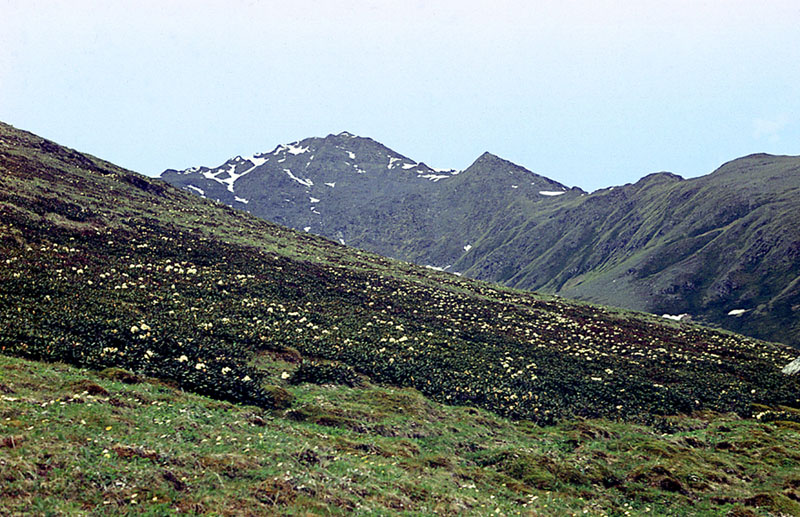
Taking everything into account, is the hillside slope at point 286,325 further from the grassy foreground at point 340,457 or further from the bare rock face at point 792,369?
the grassy foreground at point 340,457

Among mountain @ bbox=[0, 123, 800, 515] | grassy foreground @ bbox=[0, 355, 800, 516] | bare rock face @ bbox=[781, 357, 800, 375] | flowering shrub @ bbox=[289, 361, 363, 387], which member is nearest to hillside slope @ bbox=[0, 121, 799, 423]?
mountain @ bbox=[0, 123, 800, 515]

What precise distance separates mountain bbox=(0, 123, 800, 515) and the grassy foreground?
10 centimetres

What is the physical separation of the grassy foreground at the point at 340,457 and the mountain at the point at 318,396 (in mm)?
99

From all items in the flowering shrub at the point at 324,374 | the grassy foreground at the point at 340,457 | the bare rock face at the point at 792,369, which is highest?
the bare rock face at the point at 792,369

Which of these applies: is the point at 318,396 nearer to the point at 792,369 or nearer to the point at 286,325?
the point at 286,325

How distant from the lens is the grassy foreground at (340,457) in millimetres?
12453

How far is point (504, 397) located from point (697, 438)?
12651 mm

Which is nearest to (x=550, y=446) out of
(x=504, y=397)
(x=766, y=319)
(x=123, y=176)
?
(x=504, y=397)

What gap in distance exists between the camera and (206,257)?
54.3 meters

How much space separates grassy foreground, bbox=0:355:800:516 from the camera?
1245 centimetres

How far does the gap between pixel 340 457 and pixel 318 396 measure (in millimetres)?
9435

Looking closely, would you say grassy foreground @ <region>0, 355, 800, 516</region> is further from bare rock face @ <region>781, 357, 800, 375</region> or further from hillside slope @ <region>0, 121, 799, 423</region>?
bare rock face @ <region>781, 357, 800, 375</region>

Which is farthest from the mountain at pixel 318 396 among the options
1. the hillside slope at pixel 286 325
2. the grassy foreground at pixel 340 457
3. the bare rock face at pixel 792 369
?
the bare rock face at pixel 792 369

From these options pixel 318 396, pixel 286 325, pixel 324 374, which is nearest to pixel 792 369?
pixel 324 374
